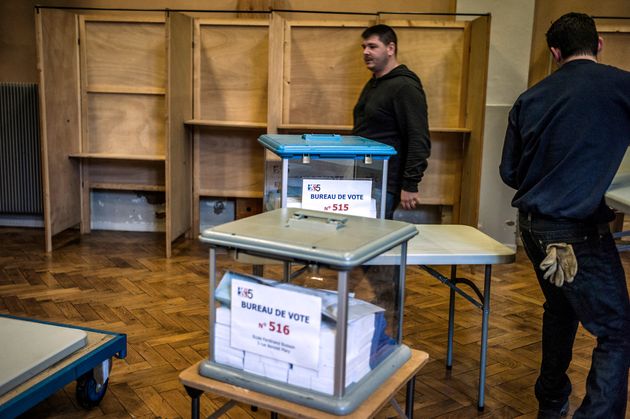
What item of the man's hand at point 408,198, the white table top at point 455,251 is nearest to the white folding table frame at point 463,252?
the white table top at point 455,251

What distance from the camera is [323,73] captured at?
4.67 m

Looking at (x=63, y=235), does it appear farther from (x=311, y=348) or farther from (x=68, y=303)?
(x=311, y=348)

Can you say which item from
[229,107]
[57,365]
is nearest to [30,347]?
[57,365]

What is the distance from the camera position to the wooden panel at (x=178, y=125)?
4.39 meters

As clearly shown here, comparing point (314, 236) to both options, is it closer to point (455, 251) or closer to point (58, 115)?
point (455, 251)

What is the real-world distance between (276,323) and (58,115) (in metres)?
3.85

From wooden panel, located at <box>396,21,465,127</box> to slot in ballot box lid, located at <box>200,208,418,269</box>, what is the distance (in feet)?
10.6

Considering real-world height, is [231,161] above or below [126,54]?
below

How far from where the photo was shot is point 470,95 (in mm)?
4465

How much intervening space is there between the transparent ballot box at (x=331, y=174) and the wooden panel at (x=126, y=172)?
3.01 m

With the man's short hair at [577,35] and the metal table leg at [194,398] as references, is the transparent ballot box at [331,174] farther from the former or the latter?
the metal table leg at [194,398]

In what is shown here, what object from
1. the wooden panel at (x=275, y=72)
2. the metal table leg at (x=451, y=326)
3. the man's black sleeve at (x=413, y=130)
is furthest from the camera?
the wooden panel at (x=275, y=72)

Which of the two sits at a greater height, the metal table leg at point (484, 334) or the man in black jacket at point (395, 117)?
the man in black jacket at point (395, 117)

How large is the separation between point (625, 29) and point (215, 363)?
419 cm
